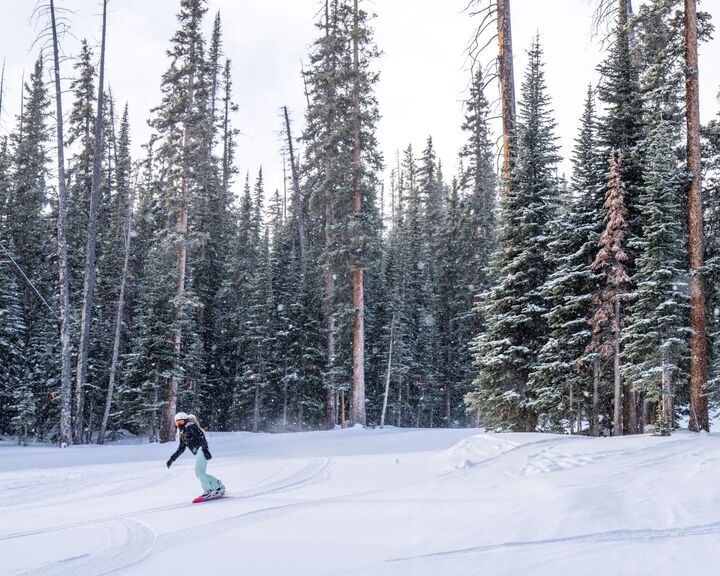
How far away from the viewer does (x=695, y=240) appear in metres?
13.9

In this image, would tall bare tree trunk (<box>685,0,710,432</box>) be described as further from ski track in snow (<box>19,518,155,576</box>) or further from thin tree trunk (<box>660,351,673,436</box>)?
ski track in snow (<box>19,518,155,576</box>)

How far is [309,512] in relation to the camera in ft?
28.1

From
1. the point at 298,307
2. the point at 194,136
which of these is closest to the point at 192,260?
the point at 298,307

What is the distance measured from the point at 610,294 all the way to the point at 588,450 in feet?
16.5

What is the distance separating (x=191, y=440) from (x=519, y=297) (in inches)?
424

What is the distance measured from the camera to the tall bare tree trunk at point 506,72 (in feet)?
60.5

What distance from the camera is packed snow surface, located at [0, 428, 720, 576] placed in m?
5.89

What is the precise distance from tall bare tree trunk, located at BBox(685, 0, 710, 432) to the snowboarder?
11.1m

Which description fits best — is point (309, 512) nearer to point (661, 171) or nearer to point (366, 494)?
point (366, 494)

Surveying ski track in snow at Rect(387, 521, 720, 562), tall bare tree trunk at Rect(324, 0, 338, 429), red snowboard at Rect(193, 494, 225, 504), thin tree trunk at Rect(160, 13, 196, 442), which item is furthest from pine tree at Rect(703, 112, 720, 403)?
thin tree trunk at Rect(160, 13, 196, 442)

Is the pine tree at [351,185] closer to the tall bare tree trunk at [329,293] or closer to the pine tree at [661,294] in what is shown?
the tall bare tree trunk at [329,293]

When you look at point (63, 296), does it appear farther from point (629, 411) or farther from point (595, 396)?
point (629, 411)

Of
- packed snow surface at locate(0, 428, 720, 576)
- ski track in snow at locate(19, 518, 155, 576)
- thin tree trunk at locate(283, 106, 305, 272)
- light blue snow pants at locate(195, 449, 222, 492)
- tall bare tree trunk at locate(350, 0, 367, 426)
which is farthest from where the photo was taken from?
thin tree trunk at locate(283, 106, 305, 272)

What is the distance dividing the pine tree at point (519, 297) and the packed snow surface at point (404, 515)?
302 centimetres
